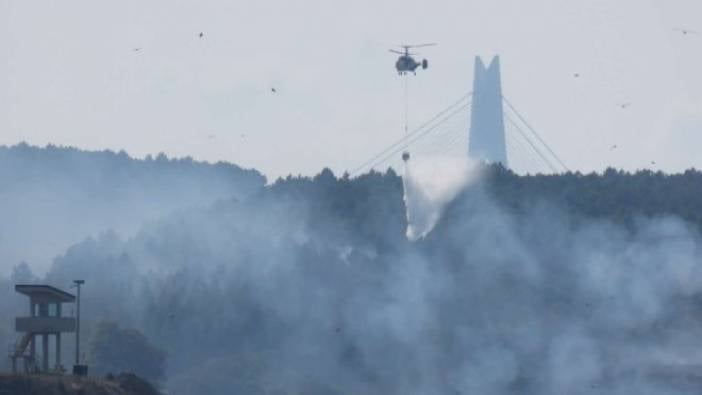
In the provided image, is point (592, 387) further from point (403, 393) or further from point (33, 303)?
point (33, 303)

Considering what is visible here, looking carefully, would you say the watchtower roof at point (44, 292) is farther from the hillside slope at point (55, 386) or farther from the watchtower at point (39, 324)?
the hillside slope at point (55, 386)

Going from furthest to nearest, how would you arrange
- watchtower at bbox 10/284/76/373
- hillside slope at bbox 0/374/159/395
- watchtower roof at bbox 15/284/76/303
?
watchtower roof at bbox 15/284/76/303
watchtower at bbox 10/284/76/373
hillside slope at bbox 0/374/159/395

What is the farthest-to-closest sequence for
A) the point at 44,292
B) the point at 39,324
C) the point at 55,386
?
1. the point at 44,292
2. the point at 39,324
3. the point at 55,386

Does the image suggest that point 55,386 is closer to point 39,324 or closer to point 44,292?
point 39,324

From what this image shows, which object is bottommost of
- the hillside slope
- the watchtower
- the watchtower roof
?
the hillside slope

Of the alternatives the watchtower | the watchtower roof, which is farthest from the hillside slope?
the watchtower roof

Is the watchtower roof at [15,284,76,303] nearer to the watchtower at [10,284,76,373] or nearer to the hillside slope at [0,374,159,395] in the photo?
the watchtower at [10,284,76,373]

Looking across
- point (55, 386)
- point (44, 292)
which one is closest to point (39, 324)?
point (44, 292)

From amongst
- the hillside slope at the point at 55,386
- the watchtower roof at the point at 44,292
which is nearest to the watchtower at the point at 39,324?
the watchtower roof at the point at 44,292
